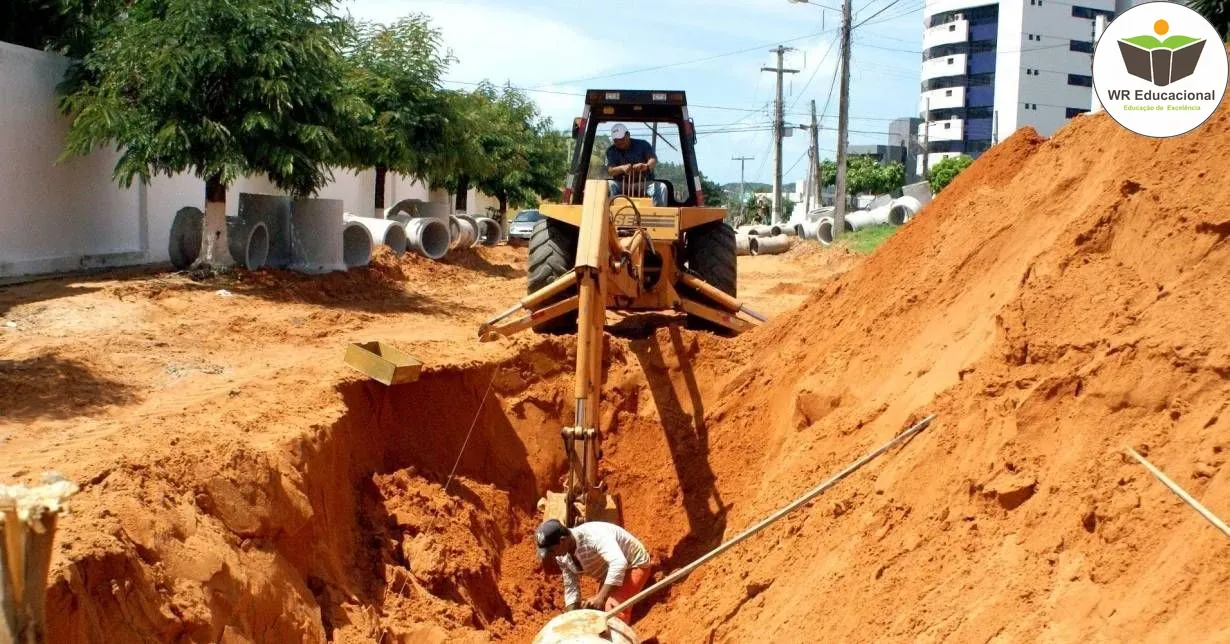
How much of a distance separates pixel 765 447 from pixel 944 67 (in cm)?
6560

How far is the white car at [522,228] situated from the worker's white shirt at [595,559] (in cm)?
2748

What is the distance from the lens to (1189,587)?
4395mm

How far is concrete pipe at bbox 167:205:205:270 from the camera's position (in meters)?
15.4

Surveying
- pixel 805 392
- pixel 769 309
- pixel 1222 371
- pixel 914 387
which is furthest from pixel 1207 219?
pixel 769 309

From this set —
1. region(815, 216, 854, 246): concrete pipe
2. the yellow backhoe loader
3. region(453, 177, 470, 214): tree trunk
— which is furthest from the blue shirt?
region(453, 177, 470, 214): tree trunk

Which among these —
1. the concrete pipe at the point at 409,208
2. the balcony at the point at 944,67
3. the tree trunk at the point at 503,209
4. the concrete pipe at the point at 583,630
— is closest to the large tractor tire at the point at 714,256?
the concrete pipe at the point at 583,630

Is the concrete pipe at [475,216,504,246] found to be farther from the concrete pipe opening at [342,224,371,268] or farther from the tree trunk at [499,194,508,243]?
the concrete pipe opening at [342,224,371,268]

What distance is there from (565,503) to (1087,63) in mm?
66985

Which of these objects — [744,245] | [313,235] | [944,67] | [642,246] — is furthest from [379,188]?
[944,67]

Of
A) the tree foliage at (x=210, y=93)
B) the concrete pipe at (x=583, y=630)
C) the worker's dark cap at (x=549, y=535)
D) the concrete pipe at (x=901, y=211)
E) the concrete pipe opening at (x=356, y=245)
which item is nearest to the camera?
the concrete pipe at (x=583, y=630)

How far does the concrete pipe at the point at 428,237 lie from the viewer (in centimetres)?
2208

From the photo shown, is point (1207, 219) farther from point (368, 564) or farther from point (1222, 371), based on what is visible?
point (368, 564)

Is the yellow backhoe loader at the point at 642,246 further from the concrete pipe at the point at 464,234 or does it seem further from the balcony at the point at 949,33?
the balcony at the point at 949,33

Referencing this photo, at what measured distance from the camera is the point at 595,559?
7152 mm
